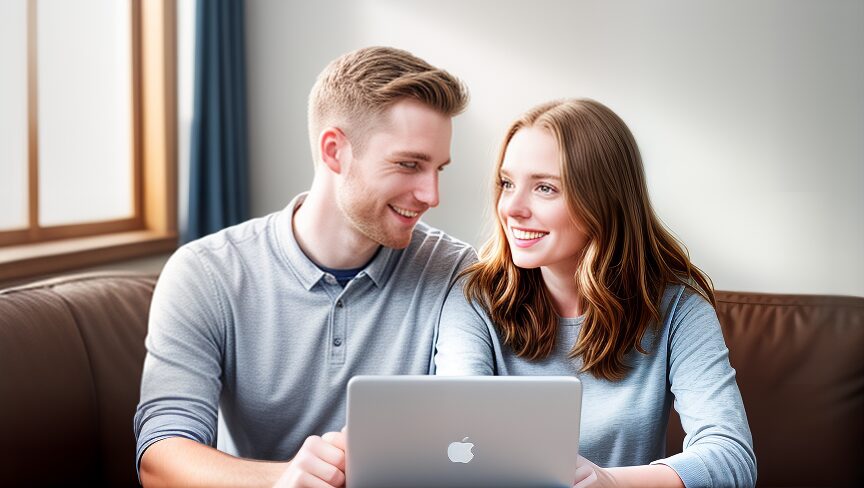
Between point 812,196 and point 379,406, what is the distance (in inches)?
110

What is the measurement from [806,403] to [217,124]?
8.10 ft

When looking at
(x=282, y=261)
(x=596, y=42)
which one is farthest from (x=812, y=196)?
(x=282, y=261)

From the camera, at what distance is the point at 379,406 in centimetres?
110

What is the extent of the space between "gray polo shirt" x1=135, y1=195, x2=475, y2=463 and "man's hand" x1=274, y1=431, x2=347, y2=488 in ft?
1.39

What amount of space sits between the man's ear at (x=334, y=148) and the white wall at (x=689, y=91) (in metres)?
2.03

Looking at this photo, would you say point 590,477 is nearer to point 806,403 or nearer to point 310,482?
point 310,482

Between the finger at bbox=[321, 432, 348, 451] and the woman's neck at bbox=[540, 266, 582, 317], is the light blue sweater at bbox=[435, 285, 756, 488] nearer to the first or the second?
the woman's neck at bbox=[540, 266, 582, 317]

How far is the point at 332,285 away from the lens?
1.70m

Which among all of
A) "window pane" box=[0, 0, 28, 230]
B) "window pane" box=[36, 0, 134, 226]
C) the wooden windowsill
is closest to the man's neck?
the wooden windowsill

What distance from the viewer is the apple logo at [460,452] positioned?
3.72 feet

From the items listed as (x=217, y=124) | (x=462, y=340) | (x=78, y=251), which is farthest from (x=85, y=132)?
(x=462, y=340)

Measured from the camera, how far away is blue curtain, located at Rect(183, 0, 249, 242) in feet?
11.3

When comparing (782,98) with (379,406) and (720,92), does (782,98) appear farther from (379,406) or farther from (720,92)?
(379,406)

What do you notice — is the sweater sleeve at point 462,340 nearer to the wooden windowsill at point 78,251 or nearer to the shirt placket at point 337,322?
the shirt placket at point 337,322
